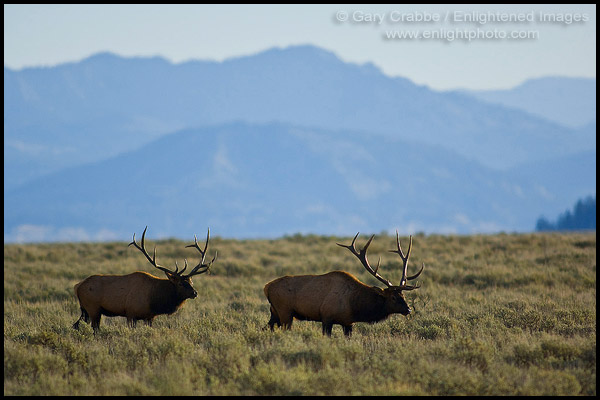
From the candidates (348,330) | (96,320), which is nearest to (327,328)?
(348,330)

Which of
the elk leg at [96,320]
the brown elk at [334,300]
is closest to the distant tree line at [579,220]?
the brown elk at [334,300]

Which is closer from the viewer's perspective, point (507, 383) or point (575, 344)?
point (507, 383)

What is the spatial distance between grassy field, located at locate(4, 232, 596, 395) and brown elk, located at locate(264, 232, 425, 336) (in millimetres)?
342

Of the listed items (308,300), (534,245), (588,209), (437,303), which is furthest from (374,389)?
(588,209)

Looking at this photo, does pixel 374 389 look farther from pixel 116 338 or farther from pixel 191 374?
Answer: pixel 116 338

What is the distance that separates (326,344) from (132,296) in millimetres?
4159

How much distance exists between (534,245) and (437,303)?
40.8 ft

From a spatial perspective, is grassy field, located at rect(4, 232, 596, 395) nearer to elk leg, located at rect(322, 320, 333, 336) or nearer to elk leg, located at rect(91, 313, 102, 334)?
elk leg, located at rect(322, 320, 333, 336)

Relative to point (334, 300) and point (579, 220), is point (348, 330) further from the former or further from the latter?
point (579, 220)

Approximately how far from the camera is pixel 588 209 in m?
108

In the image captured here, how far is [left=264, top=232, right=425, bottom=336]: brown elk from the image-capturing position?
11.5 meters

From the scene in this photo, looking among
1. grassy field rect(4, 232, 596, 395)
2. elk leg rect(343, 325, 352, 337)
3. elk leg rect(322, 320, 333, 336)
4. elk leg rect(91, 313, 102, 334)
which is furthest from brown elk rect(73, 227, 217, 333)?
elk leg rect(343, 325, 352, 337)

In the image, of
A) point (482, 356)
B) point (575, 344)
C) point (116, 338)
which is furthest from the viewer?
point (116, 338)

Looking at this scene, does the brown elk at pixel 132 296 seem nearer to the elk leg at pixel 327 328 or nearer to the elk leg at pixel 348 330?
the elk leg at pixel 327 328
